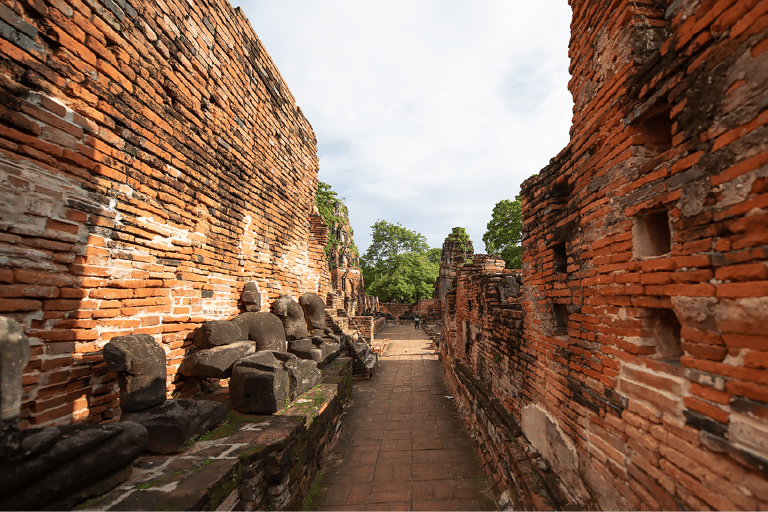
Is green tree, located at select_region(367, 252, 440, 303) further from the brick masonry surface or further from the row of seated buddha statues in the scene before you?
the brick masonry surface

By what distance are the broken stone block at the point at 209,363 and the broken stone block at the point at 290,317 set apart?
176 cm

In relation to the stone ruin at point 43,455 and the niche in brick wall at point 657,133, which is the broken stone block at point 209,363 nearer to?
the stone ruin at point 43,455

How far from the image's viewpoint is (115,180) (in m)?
2.77

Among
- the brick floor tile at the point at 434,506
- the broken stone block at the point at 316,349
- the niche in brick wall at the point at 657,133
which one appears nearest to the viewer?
the niche in brick wall at the point at 657,133

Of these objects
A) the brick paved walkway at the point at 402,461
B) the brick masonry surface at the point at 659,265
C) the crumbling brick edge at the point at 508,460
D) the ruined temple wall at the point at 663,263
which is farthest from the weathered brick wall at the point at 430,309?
the ruined temple wall at the point at 663,263

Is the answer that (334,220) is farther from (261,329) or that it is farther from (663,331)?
(663,331)

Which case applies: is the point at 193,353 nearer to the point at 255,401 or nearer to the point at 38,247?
the point at 255,401

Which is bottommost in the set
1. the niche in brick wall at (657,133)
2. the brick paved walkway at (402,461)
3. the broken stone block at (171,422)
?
the brick paved walkway at (402,461)

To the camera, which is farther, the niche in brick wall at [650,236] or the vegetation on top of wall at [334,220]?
the vegetation on top of wall at [334,220]

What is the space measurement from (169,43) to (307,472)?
5.08 meters

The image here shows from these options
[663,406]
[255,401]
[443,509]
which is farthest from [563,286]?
[255,401]

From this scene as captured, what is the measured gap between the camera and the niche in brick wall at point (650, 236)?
199cm

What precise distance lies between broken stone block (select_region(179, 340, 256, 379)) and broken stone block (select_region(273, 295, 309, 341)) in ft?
5.77

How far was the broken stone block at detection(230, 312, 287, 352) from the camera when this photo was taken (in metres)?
4.24
